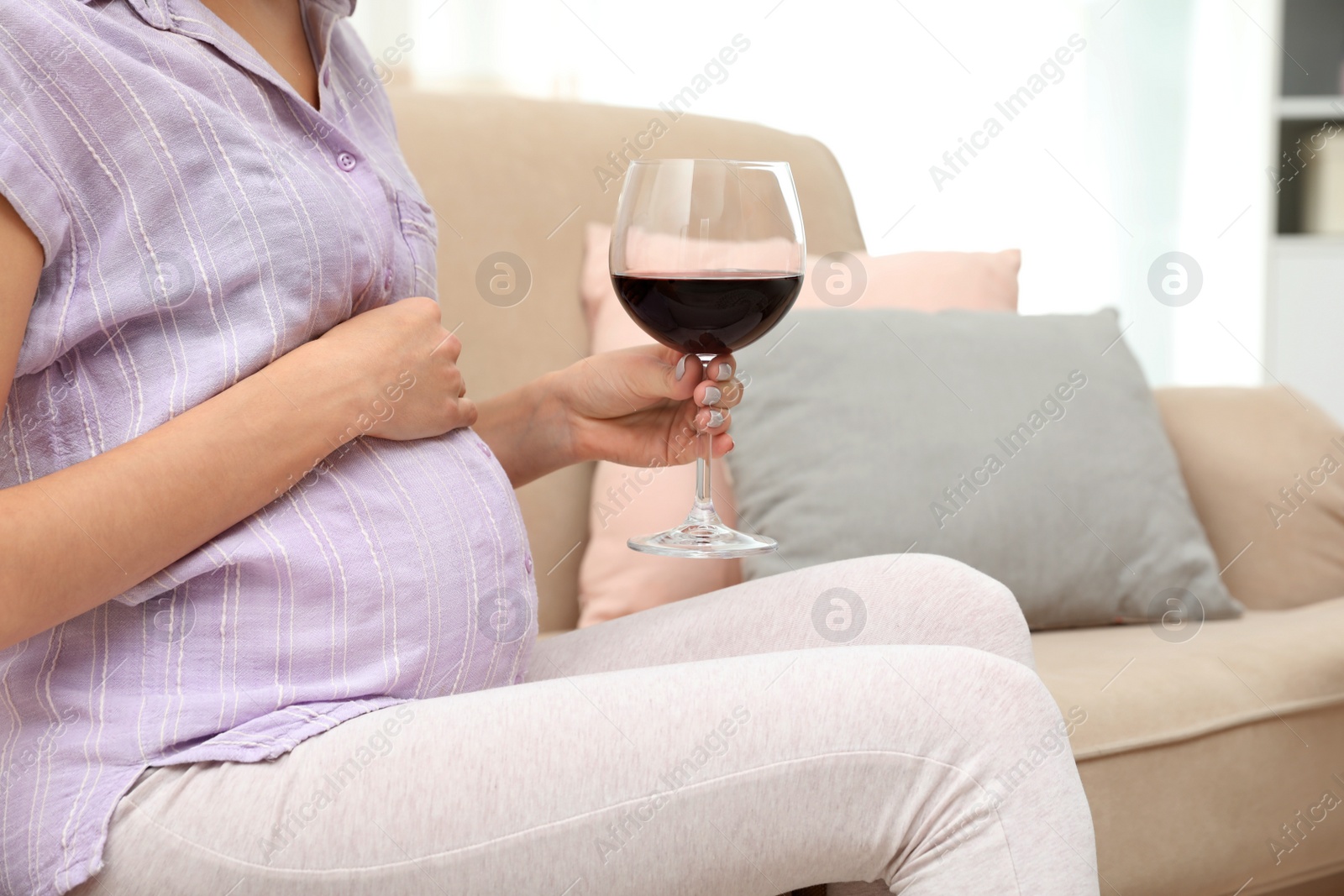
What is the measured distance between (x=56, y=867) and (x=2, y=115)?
0.39 meters

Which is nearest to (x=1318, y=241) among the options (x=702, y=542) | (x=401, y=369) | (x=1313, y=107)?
(x=1313, y=107)

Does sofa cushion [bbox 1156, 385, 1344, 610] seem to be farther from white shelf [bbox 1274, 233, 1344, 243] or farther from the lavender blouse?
white shelf [bbox 1274, 233, 1344, 243]

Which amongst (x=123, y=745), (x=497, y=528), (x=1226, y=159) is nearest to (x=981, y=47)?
(x=1226, y=159)

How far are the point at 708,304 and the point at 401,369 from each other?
21 centimetres

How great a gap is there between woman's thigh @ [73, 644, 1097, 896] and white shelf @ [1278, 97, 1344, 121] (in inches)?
127

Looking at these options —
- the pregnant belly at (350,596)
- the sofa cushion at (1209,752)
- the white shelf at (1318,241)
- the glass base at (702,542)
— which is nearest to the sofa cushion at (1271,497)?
the sofa cushion at (1209,752)

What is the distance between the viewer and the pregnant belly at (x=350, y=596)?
25.3 inches

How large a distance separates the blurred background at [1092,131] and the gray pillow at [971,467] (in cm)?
149

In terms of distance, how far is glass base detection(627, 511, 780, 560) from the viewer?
745 millimetres

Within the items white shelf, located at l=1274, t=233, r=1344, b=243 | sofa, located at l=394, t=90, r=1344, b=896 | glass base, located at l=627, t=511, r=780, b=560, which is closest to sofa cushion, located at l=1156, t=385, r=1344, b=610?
sofa, located at l=394, t=90, r=1344, b=896

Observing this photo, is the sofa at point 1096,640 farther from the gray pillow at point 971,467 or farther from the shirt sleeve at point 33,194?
the shirt sleeve at point 33,194

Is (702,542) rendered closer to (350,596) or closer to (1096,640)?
(350,596)

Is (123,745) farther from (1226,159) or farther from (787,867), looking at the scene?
(1226,159)

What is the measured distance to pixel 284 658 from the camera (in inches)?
25.6
